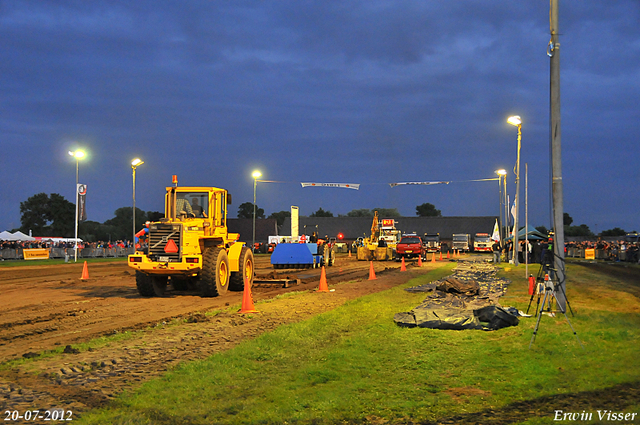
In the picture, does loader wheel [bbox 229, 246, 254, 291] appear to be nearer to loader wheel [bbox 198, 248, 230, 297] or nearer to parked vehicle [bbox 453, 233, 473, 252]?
loader wheel [bbox 198, 248, 230, 297]

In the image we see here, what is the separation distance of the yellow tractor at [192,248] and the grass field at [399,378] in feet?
19.6

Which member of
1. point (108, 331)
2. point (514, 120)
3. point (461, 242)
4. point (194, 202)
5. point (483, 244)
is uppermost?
point (514, 120)

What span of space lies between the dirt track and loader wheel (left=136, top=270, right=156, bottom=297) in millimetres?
604

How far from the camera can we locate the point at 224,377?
7301mm

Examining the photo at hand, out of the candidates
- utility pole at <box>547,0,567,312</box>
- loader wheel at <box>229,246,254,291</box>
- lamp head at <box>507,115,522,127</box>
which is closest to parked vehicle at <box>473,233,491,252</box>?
lamp head at <box>507,115,522,127</box>

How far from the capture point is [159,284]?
17703mm

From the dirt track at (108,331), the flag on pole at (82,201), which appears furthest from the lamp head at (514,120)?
the flag on pole at (82,201)

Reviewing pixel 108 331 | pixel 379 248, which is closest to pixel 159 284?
pixel 108 331

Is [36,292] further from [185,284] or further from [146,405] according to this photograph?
[146,405]

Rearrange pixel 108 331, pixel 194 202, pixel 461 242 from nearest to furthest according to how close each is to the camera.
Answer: pixel 108 331 < pixel 194 202 < pixel 461 242

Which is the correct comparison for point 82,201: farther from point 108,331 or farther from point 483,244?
point 483,244

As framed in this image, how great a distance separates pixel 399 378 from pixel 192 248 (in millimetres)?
10207

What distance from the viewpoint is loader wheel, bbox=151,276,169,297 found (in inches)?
683

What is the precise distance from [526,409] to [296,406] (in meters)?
2.57
